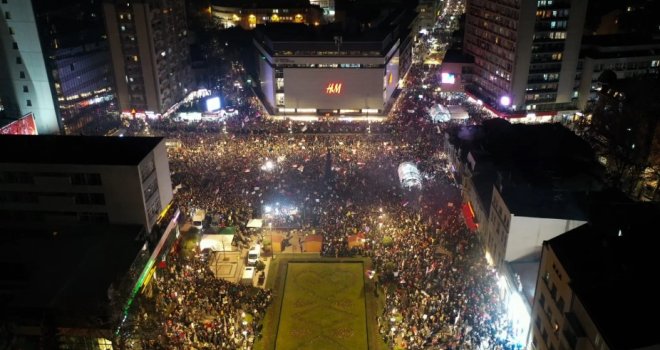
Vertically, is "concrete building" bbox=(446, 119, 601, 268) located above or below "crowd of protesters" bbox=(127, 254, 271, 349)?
above

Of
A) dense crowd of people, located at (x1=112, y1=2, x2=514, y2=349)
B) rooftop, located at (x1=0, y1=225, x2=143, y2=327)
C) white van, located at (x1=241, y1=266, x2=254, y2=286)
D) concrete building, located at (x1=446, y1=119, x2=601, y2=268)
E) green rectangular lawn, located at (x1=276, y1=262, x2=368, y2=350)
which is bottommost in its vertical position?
green rectangular lawn, located at (x1=276, y1=262, x2=368, y2=350)

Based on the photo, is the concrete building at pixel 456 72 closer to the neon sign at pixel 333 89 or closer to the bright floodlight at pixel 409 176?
the neon sign at pixel 333 89

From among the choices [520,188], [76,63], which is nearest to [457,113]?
[520,188]

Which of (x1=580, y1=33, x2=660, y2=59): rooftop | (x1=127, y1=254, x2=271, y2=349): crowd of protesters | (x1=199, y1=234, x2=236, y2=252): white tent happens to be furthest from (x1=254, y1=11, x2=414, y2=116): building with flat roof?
(x1=127, y1=254, x2=271, y2=349): crowd of protesters

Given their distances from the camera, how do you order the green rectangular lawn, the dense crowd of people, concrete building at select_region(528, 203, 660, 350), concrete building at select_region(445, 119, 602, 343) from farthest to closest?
1. concrete building at select_region(445, 119, 602, 343)
2. the green rectangular lawn
3. the dense crowd of people
4. concrete building at select_region(528, 203, 660, 350)

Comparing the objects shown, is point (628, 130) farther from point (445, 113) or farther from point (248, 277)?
point (248, 277)

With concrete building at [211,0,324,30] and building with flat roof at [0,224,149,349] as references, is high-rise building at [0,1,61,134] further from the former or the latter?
concrete building at [211,0,324,30]

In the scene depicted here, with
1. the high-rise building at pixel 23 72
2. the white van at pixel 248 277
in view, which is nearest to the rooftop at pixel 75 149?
the white van at pixel 248 277

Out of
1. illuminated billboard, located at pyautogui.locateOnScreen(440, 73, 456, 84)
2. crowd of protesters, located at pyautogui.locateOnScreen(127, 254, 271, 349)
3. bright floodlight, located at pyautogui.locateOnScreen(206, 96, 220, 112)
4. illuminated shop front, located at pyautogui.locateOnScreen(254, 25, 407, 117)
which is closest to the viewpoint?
crowd of protesters, located at pyautogui.locateOnScreen(127, 254, 271, 349)
